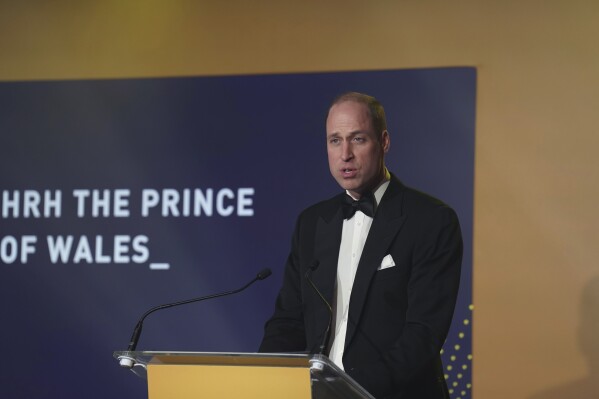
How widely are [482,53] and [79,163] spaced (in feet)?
6.67

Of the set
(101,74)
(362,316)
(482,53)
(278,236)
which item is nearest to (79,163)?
(101,74)

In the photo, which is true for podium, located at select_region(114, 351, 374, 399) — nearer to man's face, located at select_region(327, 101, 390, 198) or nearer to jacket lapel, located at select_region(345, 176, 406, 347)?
jacket lapel, located at select_region(345, 176, 406, 347)

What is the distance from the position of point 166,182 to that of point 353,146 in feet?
6.30

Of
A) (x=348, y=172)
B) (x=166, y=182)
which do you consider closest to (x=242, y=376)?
(x=348, y=172)

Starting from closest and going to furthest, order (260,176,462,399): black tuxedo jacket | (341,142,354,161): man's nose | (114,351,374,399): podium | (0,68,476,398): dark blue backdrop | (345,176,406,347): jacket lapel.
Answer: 1. (114,351,374,399): podium
2. (260,176,462,399): black tuxedo jacket
3. (345,176,406,347): jacket lapel
4. (341,142,354,161): man's nose
5. (0,68,476,398): dark blue backdrop

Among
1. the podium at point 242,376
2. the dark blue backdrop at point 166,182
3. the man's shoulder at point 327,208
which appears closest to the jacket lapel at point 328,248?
the man's shoulder at point 327,208

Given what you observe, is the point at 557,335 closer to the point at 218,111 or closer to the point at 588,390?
the point at 588,390

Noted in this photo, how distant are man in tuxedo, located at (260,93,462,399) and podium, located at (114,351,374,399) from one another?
0.43m

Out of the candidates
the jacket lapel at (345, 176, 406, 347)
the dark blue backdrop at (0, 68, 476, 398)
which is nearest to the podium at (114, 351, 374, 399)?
the jacket lapel at (345, 176, 406, 347)

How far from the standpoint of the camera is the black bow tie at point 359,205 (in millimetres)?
2781

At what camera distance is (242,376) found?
200 cm

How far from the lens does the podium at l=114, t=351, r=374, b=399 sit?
192 centimetres

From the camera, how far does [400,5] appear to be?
4.34 meters

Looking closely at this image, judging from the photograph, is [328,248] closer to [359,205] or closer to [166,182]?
[359,205]
